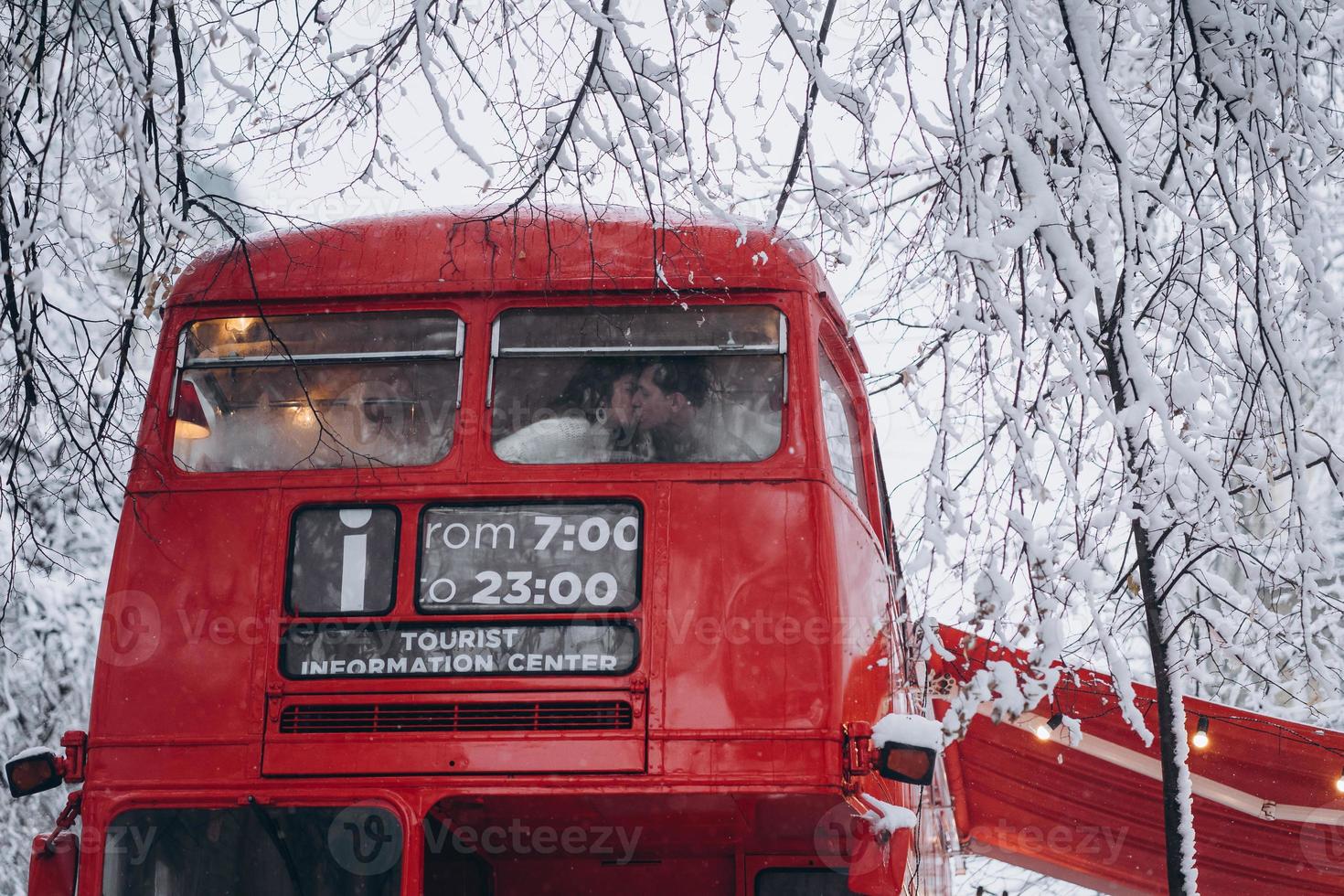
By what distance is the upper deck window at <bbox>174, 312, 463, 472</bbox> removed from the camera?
4816mm

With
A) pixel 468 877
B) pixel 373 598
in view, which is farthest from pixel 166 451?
pixel 468 877

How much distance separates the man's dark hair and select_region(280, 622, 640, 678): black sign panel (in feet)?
2.74

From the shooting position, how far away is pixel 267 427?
490 centimetres

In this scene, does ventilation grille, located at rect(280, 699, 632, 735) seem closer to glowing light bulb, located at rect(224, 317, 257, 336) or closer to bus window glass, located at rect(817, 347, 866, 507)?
bus window glass, located at rect(817, 347, 866, 507)

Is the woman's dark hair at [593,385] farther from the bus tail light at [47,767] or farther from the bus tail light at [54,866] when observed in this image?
the bus tail light at [54,866]

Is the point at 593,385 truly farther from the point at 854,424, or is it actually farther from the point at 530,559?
the point at 854,424

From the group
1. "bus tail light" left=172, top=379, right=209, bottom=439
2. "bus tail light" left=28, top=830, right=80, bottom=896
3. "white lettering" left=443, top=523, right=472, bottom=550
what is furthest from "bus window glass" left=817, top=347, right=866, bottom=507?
"bus tail light" left=28, top=830, right=80, bottom=896

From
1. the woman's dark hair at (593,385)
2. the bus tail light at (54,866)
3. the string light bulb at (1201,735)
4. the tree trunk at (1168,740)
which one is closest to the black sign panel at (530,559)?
the woman's dark hair at (593,385)

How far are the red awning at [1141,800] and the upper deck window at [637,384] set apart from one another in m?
4.05

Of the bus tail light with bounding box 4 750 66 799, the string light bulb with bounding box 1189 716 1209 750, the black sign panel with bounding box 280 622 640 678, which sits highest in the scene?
the black sign panel with bounding box 280 622 640 678

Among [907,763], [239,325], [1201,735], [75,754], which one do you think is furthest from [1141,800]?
[75,754]

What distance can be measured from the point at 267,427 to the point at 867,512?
2.42 m

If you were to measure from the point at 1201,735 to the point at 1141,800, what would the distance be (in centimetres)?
89

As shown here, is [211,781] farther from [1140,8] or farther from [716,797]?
[1140,8]
